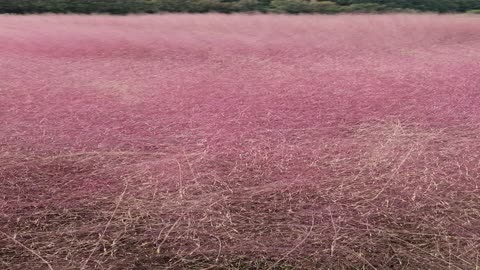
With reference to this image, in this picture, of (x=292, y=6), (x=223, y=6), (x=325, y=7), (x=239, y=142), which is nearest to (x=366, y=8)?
(x=325, y=7)

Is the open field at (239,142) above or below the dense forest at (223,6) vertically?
below

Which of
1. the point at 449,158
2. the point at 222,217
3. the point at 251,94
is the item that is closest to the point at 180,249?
the point at 222,217

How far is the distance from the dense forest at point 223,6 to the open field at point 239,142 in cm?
11

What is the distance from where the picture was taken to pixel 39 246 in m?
1.33

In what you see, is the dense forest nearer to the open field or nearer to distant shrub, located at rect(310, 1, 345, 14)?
distant shrub, located at rect(310, 1, 345, 14)

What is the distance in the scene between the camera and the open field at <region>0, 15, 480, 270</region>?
53.3 inches

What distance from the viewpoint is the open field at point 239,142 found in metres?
1.35

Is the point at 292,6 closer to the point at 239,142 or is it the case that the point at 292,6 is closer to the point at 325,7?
the point at 325,7

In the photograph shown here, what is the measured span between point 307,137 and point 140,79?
2.61ft

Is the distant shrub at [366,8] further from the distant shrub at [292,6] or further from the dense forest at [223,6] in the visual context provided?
the distant shrub at [292,6]

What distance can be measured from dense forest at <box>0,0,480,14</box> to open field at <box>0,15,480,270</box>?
0.11 meters

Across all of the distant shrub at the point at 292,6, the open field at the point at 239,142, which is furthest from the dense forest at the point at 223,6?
the open field at the point at 239,142

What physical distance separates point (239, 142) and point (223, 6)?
1162 millimetres

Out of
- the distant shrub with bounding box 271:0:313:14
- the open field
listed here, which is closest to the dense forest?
the distant shrub with bounding box 271:0:313:14
